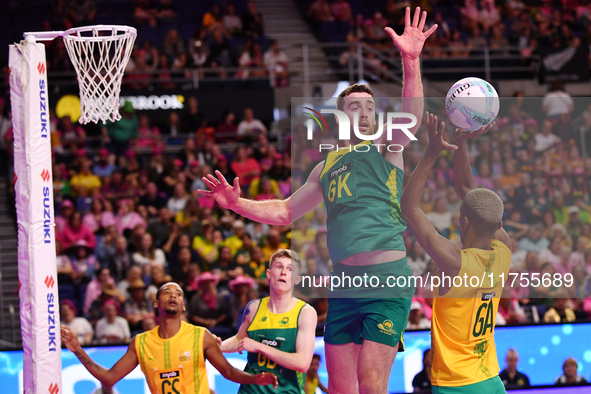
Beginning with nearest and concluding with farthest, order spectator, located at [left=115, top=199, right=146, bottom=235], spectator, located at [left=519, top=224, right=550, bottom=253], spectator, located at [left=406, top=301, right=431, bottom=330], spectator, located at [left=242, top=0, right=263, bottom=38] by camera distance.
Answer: spectator, located at [left=519, top=224, right=550, bottom=253]
spectator, located at [left=406, top=301, right=431, bottom=330]
spectator, located at [left=115, top=199, right=146, bottom=235]
spectator, located at [left=242, top=0, right=263, bottom=38]

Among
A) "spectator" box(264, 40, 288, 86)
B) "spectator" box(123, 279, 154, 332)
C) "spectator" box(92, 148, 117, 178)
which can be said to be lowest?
"spectator" box(123, 279, 154, 332)

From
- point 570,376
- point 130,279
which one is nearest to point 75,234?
point 130,279

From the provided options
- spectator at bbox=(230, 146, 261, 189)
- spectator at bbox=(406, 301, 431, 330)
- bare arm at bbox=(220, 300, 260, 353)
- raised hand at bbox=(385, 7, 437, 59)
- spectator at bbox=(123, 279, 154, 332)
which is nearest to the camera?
raised hand at bbox=(385, 7, 437, 59)

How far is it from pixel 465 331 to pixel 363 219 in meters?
1.20

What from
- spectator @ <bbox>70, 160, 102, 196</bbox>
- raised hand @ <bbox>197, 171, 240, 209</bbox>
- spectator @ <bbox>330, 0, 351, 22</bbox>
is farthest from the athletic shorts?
spectator @ <bbox>330, 0, 351, 22</bbox>

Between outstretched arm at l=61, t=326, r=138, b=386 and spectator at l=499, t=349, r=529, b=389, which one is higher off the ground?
outstretched arm at l=61, t=326, r=138, b=386

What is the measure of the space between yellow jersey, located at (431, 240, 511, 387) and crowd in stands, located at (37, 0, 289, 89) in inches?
334

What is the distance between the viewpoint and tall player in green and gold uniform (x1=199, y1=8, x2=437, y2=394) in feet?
17.4

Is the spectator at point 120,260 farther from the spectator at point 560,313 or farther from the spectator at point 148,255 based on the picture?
the spectator at point 560,313

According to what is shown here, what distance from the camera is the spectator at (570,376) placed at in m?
8.27

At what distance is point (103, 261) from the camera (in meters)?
10.3

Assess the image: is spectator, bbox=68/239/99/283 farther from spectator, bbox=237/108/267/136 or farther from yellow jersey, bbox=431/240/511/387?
yellow jersey, bbox=431/240/511/387

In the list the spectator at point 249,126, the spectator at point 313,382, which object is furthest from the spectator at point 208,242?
the spectator at point 313,382

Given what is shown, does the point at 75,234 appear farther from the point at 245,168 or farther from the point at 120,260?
the point at 245,168
